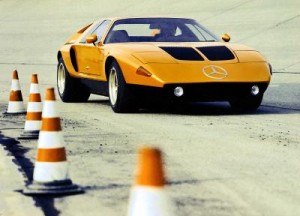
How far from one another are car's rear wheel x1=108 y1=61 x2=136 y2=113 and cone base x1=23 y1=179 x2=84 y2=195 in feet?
19.7

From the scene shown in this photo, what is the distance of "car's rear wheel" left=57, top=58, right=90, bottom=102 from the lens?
15.7 metres

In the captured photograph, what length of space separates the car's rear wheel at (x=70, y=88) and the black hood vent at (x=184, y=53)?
2.52 m

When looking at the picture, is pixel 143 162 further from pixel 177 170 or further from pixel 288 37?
pixel 288 37

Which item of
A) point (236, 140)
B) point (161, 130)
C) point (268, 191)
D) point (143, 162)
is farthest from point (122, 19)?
point (143, 162)

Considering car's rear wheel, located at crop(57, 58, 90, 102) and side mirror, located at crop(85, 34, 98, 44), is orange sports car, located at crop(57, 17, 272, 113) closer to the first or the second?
side mirror, located at crop(85, 34, 98, 44)

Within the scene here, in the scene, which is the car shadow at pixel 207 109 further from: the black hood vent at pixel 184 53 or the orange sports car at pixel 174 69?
the black hood vent at pixel 184 53

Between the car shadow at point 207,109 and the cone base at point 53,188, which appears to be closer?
the cone base at point 53,188

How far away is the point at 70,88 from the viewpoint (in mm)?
15727

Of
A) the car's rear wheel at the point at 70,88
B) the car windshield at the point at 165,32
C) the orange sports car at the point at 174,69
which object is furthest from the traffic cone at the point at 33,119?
the car's rear wheel at the point at 70,88

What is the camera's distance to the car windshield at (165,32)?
14211mm

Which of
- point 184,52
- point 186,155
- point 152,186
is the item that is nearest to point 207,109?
point 184,52

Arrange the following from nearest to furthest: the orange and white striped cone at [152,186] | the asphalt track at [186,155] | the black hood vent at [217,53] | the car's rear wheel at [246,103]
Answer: the orange and white striped cone at [152,186], the asphalt track at [186,155], the black hood vent at [217,53], the car's rear wheel at [246,103]

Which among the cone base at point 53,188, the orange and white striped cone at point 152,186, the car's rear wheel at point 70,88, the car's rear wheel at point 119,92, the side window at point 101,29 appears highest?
the orange and white striped cone at point 152,186

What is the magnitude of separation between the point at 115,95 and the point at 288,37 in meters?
12.6
